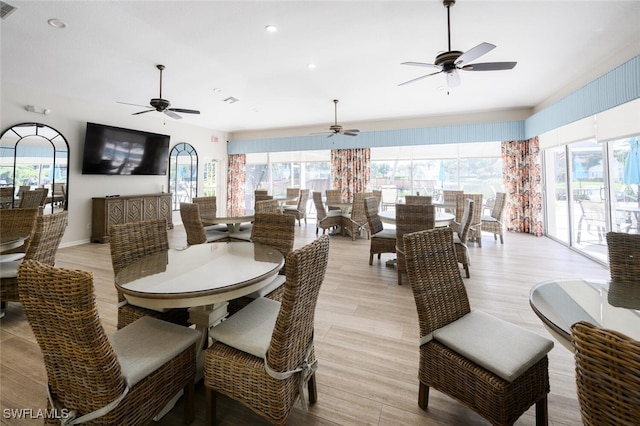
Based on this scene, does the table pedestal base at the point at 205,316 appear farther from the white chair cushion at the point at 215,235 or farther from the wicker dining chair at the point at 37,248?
the white chair cushion at the point at 215,235

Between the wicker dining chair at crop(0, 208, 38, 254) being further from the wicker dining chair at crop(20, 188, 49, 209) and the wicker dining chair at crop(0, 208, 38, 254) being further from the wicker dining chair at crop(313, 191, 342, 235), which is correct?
the wicker dining chair at crop(313, 191, 342, 235)

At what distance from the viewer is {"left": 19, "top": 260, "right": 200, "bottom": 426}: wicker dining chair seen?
99 centimetres

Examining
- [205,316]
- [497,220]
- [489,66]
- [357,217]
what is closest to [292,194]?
[357,217]

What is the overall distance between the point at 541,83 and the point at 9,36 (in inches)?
309

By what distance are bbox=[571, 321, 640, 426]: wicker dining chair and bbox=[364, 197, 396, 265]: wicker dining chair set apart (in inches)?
124

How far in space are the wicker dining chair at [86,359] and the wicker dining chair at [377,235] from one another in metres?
2.96

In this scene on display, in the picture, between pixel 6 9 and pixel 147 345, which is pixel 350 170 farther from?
pixel 147 345

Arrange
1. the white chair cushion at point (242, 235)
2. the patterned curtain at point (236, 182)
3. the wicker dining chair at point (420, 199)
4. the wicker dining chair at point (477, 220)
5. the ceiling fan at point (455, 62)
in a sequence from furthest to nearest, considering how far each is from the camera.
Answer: the patterned curtain at point (236, 182)
the wicker dining chair at point (477, 220)
the wicker dining chair at point (420, 199)
the white chair cushion at point (242, 235)
the ceiling fan at point (455, 62)

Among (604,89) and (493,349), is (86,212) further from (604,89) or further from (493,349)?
(604,89)

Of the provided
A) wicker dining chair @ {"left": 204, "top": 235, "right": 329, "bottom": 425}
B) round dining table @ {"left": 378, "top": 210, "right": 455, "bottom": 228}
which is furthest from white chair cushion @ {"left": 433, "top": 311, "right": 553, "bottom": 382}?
round dining table @ {"left": 378, "top": 210, "right": 455, "bottom": 228}

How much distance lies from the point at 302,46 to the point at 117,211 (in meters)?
5.23

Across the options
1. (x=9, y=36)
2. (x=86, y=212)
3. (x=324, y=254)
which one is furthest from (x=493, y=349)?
(x=86, y=212)

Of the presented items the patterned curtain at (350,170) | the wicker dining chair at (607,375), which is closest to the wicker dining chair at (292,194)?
the patterned curtain at (350,170)

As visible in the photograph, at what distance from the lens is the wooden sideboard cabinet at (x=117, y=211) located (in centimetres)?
580
